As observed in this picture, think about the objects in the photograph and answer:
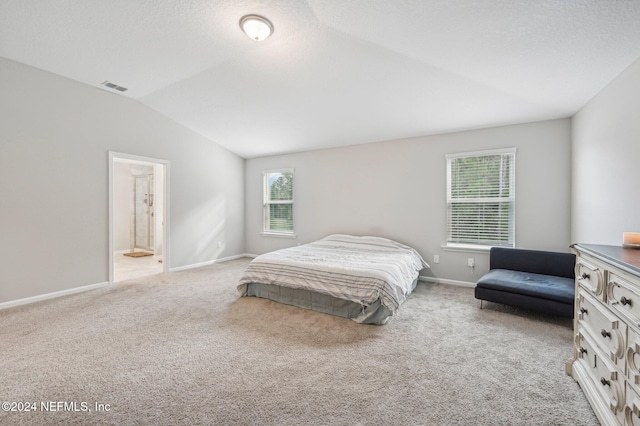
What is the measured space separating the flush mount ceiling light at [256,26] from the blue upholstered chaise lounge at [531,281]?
11.2ft

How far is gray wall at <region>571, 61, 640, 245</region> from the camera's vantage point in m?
2.22

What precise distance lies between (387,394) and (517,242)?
311 cm

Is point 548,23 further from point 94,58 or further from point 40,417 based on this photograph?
point 94,58

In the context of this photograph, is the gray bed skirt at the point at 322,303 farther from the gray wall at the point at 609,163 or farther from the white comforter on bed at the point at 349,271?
the gray wall at the point at 609,163

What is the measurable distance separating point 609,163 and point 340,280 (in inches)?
110

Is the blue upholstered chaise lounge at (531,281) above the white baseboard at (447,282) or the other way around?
above

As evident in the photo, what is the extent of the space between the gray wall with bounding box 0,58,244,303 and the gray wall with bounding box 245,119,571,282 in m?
2.32

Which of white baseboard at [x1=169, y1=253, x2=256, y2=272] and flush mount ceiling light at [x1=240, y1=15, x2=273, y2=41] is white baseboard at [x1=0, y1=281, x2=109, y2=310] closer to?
white baseboard at [x1=169, y1=253, x2=256, y2=272]

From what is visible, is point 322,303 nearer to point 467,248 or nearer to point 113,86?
point 467,248

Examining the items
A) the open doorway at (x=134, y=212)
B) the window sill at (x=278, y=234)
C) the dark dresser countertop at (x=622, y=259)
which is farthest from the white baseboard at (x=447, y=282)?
the open doorway at (x=134, y=212)

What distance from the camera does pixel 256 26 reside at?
98.4 inches

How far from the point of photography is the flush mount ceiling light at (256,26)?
2.45m

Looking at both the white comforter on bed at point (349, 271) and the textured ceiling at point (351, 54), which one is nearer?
the textured ceiling at point (351, 54)

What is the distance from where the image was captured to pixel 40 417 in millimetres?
1577
